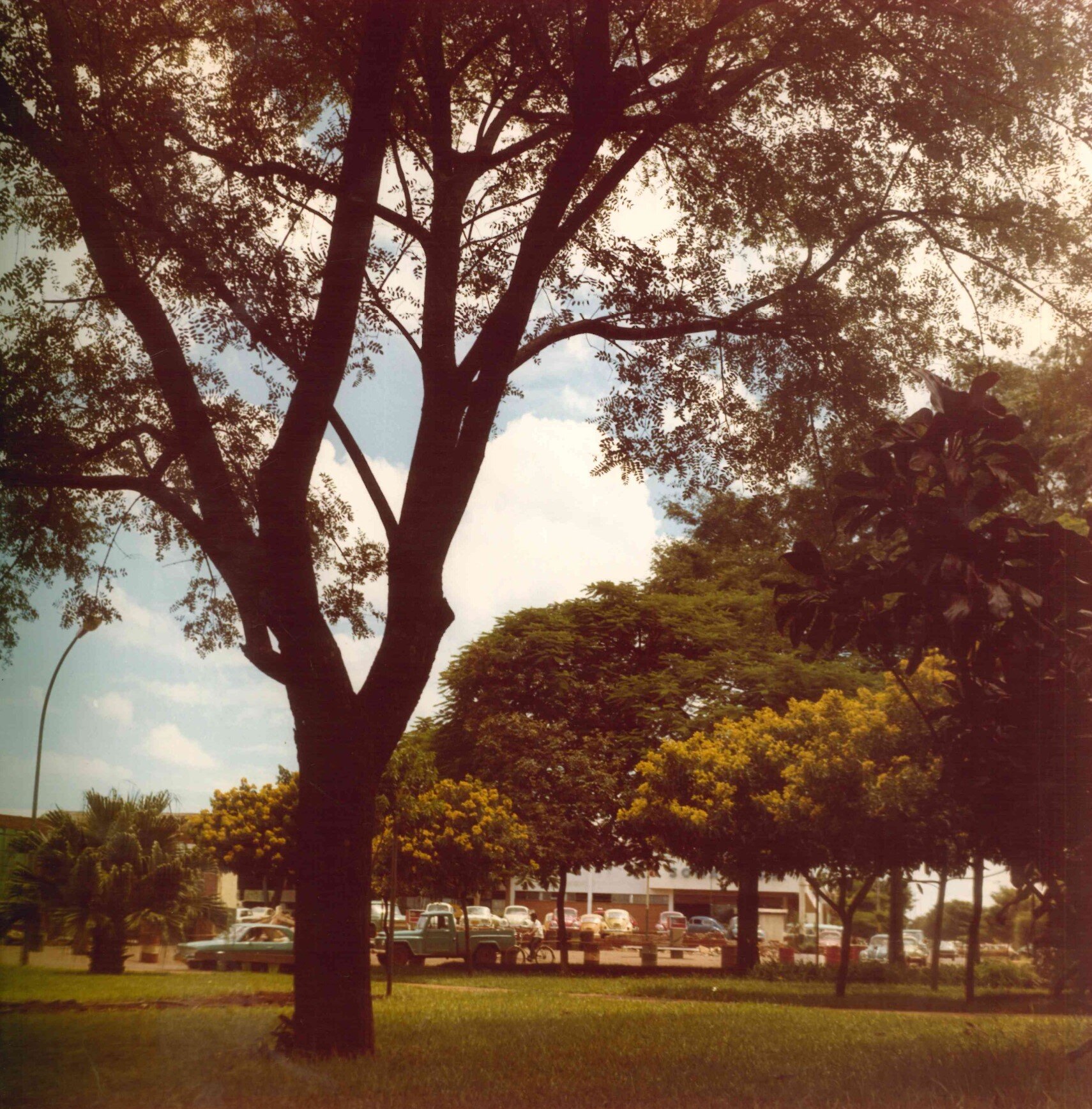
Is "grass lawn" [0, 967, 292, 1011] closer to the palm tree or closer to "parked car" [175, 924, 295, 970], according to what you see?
the palm tree

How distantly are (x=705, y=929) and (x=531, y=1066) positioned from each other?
42.4m

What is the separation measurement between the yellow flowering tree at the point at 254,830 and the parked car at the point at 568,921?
25.8 m

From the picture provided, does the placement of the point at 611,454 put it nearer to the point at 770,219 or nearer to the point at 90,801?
the point at 770,219

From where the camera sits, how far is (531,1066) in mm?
6387

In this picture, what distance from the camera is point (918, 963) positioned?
27344 mm

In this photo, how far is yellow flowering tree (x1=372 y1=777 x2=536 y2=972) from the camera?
19984mm

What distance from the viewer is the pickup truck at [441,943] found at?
2256cm

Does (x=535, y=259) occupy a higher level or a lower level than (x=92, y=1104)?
higher

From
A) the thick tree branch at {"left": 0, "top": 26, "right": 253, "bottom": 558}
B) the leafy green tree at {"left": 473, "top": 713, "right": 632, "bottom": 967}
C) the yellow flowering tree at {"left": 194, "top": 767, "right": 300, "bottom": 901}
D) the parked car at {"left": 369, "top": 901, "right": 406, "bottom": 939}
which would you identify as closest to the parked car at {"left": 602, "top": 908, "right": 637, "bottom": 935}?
the parked car at {"left": 369, "top": 901, "right": 406, "bottom": 939}

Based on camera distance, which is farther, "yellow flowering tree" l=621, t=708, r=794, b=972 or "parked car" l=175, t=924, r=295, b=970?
"yellow flowering tree" l=621, t=708, r=794, b=972

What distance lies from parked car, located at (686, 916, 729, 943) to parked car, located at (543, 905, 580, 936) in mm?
4568

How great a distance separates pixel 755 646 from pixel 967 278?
12.4 meters

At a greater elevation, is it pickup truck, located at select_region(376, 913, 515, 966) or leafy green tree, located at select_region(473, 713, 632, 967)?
leafy green tree, located at select_region(473, 713, 632, 967)

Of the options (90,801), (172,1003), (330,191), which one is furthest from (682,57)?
(172,1003)
